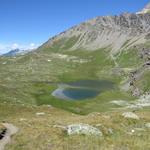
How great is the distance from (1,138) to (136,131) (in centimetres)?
1787

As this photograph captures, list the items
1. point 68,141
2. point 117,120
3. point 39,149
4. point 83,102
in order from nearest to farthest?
point 39,149 → point 68,141 → point 117,120 → point 83,102

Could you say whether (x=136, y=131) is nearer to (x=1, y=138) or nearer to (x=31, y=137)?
(x=31, y=137)

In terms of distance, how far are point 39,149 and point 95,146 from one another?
576 cm

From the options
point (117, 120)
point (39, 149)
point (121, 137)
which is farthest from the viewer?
point (117, 120)

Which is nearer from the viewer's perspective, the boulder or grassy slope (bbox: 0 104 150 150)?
grassy slope (bbox: 0 104 150 150)

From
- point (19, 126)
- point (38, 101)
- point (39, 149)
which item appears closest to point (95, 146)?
point (39, 149)

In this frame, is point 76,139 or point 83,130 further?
point 83,130

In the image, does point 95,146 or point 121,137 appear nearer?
point 95,146

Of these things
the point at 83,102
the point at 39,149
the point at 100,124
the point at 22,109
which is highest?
the point at 83,102

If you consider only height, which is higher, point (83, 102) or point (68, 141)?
point (83, 102)

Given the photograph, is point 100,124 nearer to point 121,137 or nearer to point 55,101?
point 121,137

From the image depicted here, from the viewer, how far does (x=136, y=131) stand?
42469 millimetres

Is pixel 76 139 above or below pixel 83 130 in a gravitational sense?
below

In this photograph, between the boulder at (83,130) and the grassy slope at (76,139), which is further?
the boulder at (83,130)
